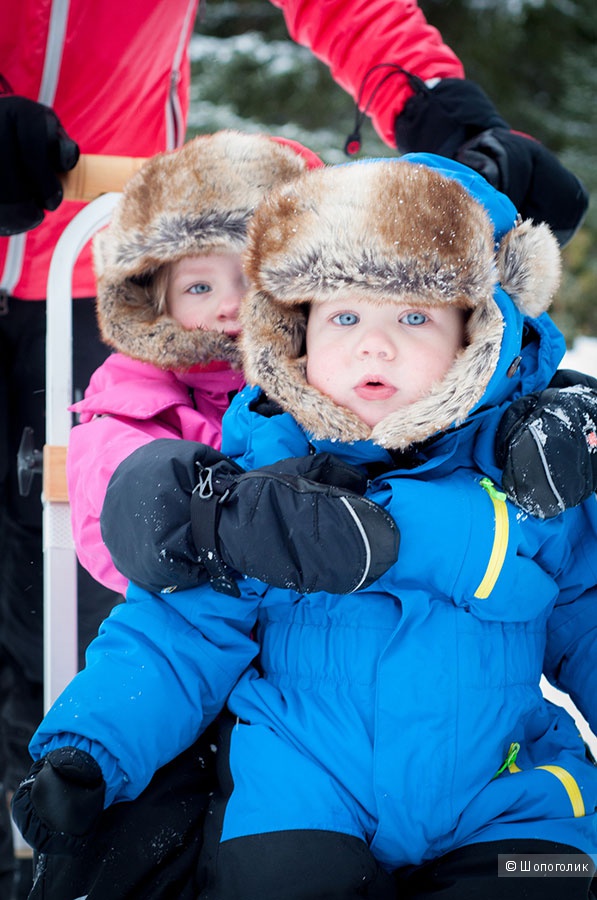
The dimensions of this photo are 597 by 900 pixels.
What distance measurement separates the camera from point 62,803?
1.21m

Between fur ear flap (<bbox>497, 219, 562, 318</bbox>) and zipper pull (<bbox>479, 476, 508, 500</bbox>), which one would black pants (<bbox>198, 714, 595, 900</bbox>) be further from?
fur ear flap (<bbox>497, 219, 562, 318</bbox>)

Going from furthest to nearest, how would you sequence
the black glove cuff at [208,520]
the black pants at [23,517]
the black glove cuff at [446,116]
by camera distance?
the black pants at [23,517]
the black glove cuff at [446,116]
the black glove cuff at [208,520]

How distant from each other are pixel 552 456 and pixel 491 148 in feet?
2.40

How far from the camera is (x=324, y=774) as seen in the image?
4.27ft

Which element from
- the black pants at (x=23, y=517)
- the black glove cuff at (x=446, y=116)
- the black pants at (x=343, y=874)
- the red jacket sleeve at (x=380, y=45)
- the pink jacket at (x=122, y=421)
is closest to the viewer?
the black pants at (x=343, y=874)

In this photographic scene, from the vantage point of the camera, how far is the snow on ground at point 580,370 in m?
2.04

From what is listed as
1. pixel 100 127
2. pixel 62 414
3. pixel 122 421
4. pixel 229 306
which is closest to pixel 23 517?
pixel 62 414

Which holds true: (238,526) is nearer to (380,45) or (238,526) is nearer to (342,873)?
(342,873)

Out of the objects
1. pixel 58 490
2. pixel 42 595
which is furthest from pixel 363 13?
pixel 42 595

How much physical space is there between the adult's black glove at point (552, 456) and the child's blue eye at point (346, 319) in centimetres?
28

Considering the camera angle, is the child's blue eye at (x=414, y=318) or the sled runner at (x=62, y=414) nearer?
the child's blue eye at (x=414, y=318)

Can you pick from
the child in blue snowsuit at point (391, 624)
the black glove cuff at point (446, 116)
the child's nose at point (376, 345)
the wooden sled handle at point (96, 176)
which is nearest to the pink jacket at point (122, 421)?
the child in blue snowsuit at point (391, 624)

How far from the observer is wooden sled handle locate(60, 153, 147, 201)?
1838 millimetres

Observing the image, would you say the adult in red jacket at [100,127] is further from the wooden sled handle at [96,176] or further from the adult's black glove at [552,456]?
the adult's black glove at [552,456]
